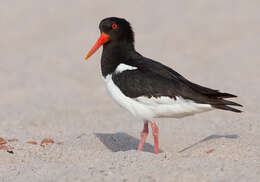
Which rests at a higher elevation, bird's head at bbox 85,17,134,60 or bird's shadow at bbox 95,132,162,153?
bird's head at bbox 85,17,134,60

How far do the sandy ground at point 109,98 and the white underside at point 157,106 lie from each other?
1.99 ft

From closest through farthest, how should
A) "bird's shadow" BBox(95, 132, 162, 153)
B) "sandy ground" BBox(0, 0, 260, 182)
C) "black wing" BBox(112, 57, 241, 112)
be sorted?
"sandy ground" BBox(0, 0, 260, 182), "black wing" BBox(112, 57, 241, 112), "bird's shadow" BBox(95, 132, 162, 153)

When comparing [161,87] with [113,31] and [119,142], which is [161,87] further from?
[119,142]

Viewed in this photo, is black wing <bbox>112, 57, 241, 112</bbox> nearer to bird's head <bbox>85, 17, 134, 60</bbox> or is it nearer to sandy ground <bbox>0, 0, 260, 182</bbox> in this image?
sandy ground <bbox>0, 0, 260, 182</bbox>

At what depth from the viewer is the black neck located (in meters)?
7.29

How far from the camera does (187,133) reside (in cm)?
917

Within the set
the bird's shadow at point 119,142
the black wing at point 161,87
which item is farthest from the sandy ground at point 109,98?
the black wing at point 161,87

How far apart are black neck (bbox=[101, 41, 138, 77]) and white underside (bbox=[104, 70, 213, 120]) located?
44cm

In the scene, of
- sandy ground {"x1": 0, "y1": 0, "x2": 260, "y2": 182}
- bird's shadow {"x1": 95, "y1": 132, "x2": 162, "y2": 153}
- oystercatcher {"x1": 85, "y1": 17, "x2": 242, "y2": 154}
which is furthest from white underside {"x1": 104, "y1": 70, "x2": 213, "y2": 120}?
bird's shadow {"x1": 95, "y1": 132, "x2": 162, "y2": 153}

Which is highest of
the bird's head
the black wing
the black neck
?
the bird's head

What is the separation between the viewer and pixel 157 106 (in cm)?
666

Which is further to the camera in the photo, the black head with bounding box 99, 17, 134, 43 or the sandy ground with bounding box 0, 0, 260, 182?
the black head with bounding box 99, 17, 134, 43

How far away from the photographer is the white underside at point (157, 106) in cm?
662

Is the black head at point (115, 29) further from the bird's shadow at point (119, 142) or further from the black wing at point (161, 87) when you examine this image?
the bird's shadow at point (119, 142)
